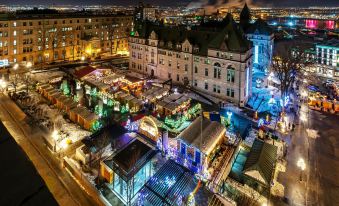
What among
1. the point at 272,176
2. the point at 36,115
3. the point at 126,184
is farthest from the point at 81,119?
the point at 272,176

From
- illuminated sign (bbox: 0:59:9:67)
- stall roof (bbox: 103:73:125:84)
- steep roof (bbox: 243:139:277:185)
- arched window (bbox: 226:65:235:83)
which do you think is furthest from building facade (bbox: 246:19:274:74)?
illuminated sign (bbox: 0:59:9:67)

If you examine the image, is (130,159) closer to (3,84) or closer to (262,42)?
(3,84)

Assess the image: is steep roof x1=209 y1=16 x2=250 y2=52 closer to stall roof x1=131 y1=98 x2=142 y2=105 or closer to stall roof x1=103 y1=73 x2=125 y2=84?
stall roof x1=131 y1=98 x2=142 y2=105

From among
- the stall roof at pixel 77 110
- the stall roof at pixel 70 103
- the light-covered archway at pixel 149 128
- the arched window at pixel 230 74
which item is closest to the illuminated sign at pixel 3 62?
the stall roof at pixel 70 103

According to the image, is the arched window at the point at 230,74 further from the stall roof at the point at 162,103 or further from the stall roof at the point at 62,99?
the stall roof at the point at 62,99

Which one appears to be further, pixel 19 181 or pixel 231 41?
pixel 231 41

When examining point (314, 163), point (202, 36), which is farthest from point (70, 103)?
point (314, 163)

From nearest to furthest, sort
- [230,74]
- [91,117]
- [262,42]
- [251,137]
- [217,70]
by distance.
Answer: [91,117] < [251,137] < [230,74] < [217,70] < [262,42]
